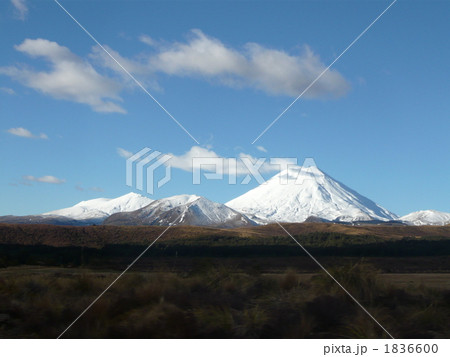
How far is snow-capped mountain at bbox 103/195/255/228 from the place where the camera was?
12425 centimetres

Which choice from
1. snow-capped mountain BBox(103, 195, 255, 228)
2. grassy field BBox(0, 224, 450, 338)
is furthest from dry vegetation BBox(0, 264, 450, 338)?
snow-capped mountain BBox(103, 195, 255, 228)

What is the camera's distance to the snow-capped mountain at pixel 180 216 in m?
124

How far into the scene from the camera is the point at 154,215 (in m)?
134

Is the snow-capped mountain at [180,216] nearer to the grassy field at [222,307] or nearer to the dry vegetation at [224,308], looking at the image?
the grassy field at [222,307]

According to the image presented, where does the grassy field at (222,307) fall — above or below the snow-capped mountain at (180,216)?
below

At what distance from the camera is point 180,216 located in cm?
13962

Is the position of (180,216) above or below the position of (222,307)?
above

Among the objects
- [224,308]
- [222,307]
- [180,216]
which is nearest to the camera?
[224,308]

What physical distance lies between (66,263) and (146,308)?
23075 mm

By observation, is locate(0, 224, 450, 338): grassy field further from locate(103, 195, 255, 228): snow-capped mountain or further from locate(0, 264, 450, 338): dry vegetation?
locate(103, 195, 255, 228): snow-capped mountain

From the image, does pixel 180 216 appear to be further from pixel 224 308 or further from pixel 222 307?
pixel 224 308

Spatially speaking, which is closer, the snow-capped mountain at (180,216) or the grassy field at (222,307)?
the grassy field at (222,307)

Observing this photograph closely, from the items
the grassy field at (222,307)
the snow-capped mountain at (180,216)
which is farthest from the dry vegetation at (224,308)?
the snow-capped mountain at (180,216)

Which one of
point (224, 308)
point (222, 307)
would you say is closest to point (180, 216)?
point (222, 307)
